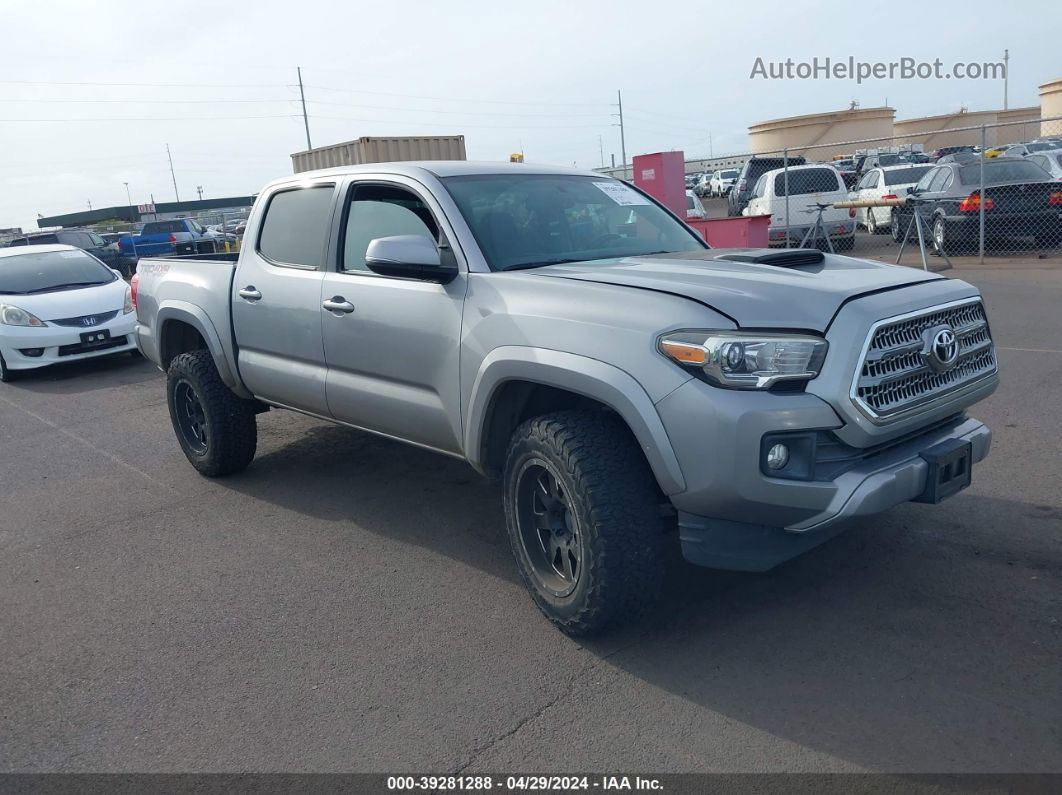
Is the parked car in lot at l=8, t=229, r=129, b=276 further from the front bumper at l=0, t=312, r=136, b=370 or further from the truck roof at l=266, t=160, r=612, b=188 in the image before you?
the truck roof at l=266, t=160, r=612, b=188

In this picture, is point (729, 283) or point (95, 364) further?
point (95, 364)

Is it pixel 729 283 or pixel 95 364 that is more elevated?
pixel 729 283

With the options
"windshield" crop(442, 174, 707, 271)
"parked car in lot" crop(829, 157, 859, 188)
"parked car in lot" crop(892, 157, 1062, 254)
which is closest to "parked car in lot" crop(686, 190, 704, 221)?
"parked car in lot" crop(892, 157, 1062, 254)

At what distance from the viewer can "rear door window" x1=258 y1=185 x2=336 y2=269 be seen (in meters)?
5.19

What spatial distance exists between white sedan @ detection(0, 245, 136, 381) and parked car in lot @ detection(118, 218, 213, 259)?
12.3m

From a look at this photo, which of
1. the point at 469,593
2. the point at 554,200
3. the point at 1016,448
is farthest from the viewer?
the point at 1016,448

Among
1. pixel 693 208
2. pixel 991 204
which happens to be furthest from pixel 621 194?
pixel 693 208

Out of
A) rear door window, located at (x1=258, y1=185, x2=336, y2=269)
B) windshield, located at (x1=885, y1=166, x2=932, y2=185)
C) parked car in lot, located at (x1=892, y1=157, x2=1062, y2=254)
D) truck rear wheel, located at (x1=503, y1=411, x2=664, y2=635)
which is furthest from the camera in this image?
windshield, located at (x1=885, y1=166, x2=932, y2=185)

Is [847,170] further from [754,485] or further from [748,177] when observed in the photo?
[754,485]

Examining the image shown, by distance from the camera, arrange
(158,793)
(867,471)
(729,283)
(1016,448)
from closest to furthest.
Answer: (158,793)
(867,471)
(729,283)
(1016,448)

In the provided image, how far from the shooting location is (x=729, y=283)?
3611 mm

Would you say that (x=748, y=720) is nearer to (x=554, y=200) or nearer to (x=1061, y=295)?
(x=554, y=200)

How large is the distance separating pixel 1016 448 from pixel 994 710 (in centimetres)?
312

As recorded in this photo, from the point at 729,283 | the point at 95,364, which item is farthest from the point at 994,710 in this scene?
the point at 95,364
